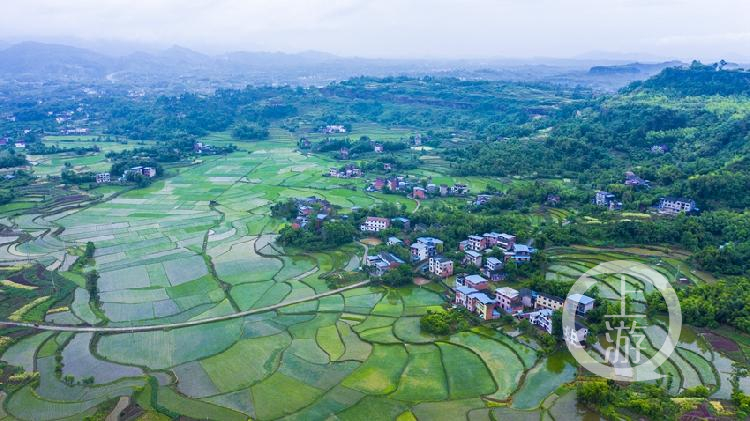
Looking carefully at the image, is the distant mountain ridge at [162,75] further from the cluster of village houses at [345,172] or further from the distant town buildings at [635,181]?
the cluster of village houses at [345,172]

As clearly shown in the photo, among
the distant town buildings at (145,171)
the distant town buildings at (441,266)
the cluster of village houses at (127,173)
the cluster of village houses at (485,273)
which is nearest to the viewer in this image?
the cluster of village houses at (485,273)

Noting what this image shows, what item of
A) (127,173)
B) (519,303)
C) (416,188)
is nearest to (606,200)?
(416,188)

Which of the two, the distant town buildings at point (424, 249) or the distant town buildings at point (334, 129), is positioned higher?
the distant town buildings at point (424, 249)

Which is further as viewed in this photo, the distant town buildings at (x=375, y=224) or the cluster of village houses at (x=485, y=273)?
the distant town buildings at (x=375, y=224)

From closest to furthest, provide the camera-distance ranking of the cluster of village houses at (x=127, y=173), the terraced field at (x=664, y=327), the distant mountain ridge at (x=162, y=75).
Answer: the terraced field at (x=664, y=327), the cluster of village houses at (x=127, y=173), the distant mountain ridge at (x=162, y=75)

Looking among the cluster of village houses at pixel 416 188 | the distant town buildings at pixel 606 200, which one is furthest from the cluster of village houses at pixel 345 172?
the distant town buildings at pixel 606 200

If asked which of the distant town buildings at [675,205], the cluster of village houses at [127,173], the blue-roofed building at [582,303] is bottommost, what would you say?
the cluster of village houses at [127,173]
